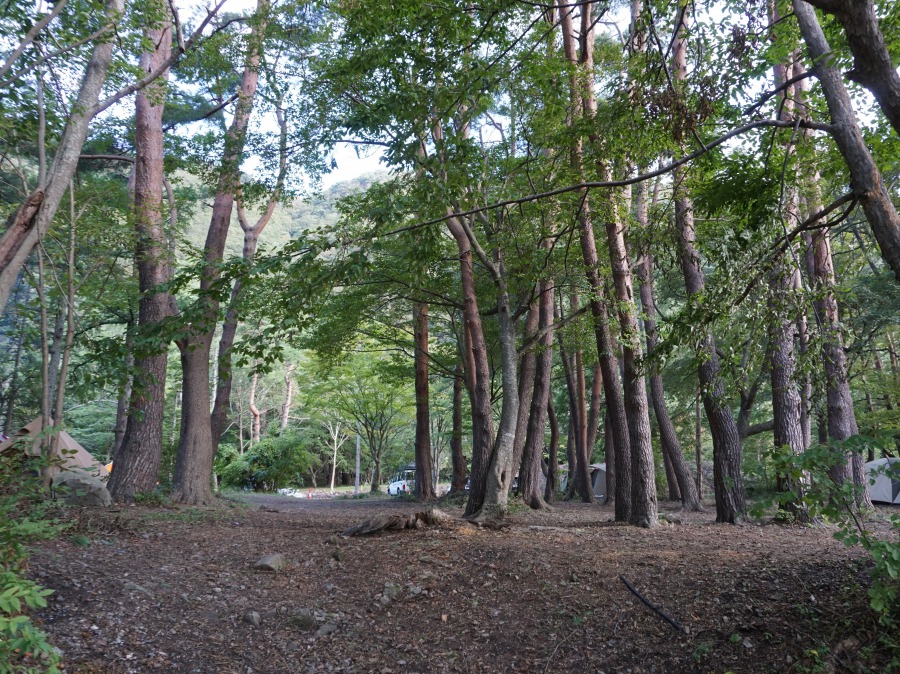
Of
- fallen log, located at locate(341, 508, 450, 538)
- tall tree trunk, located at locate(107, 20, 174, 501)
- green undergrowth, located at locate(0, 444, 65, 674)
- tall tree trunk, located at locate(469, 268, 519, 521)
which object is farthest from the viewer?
tall tree trunk, located at locate(107, 20, 174, 501)

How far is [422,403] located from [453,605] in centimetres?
1090

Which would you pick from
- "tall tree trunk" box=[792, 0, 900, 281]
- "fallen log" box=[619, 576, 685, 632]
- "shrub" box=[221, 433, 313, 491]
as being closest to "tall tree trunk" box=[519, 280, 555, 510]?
"fallen log" box=[619, 576, 685, 632]

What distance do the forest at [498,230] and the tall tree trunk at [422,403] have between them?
10 cm

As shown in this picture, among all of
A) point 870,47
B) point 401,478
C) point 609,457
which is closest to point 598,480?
point 609,457

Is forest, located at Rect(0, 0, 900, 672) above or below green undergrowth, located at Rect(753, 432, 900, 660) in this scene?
above

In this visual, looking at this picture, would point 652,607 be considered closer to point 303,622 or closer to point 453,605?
point 453,605

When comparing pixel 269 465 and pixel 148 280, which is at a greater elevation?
pixel 148 280

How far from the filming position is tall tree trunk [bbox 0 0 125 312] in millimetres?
4484

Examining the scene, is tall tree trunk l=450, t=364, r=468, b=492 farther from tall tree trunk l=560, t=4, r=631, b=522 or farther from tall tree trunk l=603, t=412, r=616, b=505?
tall tree trunk l=560, t=4, r=631, b=522

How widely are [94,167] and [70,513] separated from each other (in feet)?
36.5

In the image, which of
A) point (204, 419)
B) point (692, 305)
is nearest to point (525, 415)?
point (204, 419)

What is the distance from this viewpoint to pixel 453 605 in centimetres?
498

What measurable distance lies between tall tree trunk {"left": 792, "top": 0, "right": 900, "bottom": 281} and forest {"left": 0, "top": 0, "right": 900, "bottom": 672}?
0.02 m

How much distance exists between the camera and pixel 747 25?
4703 mm
